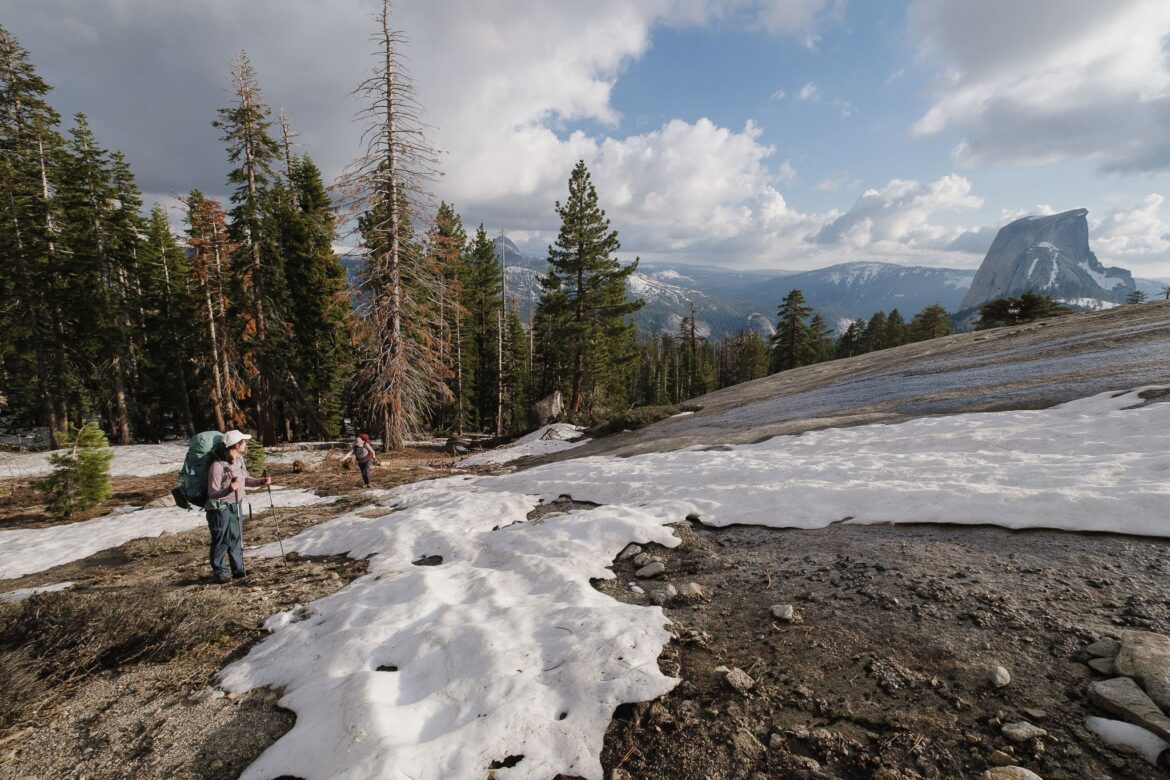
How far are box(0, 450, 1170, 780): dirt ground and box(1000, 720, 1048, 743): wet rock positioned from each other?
1.3 inches

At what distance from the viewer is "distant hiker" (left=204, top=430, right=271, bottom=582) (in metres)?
6.21

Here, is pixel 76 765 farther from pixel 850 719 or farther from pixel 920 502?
pixel 920 502

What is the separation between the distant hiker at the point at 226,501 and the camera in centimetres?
621

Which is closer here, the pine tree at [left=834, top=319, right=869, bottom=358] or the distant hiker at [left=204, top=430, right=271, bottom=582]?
the distant hiker at [left=204, top=430, right=271, bottom=582]

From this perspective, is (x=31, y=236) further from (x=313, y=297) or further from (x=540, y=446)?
(x=540, y=446)

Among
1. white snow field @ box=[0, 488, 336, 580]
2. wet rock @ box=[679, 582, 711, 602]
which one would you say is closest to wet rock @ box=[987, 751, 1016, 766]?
wet rock @ box=[679, 582, 711, 602]

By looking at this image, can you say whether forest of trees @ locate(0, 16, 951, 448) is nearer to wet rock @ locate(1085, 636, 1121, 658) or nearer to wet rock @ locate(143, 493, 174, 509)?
wet rock @ locate(143, 493, 174, 509)

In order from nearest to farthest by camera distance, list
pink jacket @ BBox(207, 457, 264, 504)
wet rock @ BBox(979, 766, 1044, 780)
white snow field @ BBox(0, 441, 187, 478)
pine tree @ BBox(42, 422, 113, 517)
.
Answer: wet rock @ BBox(979, 766, 1044, 780)
pink jacket @ BBox(207, 457, 264, 504)
pine tree @ BBox(42, 422, 113, 517)
white snow field @ BBox(0, 441, 187, 478)

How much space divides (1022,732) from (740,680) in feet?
4.84

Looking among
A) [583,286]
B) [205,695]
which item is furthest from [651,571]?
[583,286]

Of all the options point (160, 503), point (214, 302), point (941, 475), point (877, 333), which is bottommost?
point (160, 503)

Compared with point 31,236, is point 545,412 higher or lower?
lower

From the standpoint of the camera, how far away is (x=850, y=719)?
9.12ft

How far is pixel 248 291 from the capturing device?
2319 centimetres
